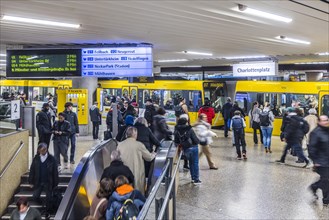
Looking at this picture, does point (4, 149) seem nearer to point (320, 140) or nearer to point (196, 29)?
point (196, 29)

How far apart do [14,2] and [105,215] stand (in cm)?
363

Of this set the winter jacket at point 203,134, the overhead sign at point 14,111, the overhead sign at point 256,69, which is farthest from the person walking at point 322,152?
the overhead sign at point 256,69

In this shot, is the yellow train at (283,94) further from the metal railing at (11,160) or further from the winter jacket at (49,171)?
the metal railing at (11,160)

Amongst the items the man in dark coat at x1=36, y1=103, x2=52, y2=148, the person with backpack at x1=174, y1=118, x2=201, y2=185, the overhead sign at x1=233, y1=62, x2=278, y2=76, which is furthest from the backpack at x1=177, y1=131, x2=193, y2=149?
the overhead sign at x1=233, y1=62, x2=278, y2=76

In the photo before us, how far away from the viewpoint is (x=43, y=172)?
323 inches

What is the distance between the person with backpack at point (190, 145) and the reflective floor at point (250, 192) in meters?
0.29

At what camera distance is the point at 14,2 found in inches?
234

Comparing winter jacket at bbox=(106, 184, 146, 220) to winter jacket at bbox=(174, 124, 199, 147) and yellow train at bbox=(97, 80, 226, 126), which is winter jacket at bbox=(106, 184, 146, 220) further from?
yellow train at bbox=(97, 80, 226, 126)

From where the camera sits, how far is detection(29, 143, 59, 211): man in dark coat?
8.09 metres

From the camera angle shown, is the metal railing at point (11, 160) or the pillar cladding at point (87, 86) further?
the pillar cladding at point (87, 86)

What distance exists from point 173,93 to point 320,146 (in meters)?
14.7

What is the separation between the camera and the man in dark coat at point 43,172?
8094 millimetres

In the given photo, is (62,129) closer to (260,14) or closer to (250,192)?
(250,192)

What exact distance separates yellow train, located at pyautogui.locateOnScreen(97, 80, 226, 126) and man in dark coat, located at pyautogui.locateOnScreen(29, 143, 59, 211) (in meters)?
10.8
